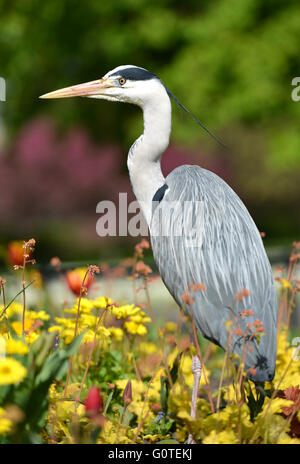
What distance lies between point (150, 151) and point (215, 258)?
84 centimetres

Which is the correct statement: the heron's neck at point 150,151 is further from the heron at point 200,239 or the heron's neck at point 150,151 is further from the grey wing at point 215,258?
the grey wing at point 215,258

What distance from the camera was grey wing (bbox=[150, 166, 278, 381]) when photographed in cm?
296

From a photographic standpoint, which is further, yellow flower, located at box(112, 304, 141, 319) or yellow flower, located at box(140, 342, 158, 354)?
yellow flower, located at box(140, 342, 158, 354)

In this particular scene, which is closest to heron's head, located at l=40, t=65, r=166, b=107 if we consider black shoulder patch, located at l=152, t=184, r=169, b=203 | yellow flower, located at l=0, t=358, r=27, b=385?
black shoulder patch, located at l=152, t=184, r=169, b=203

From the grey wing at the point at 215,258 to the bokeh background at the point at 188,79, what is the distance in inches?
397

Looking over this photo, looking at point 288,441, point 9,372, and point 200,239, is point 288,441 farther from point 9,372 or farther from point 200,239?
point 9,372

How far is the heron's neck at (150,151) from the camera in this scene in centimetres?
352

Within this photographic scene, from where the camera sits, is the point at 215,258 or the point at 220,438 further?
the point at 215,258

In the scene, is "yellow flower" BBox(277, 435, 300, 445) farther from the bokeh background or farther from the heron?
the bokeh background

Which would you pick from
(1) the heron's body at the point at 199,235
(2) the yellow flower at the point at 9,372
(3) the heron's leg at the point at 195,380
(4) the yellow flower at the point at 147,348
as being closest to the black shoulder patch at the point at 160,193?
(1) the heron's body at the point at 199,235

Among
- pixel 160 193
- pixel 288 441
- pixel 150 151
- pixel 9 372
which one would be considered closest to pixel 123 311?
pixel 160 193

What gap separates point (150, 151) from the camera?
3.55 metres
